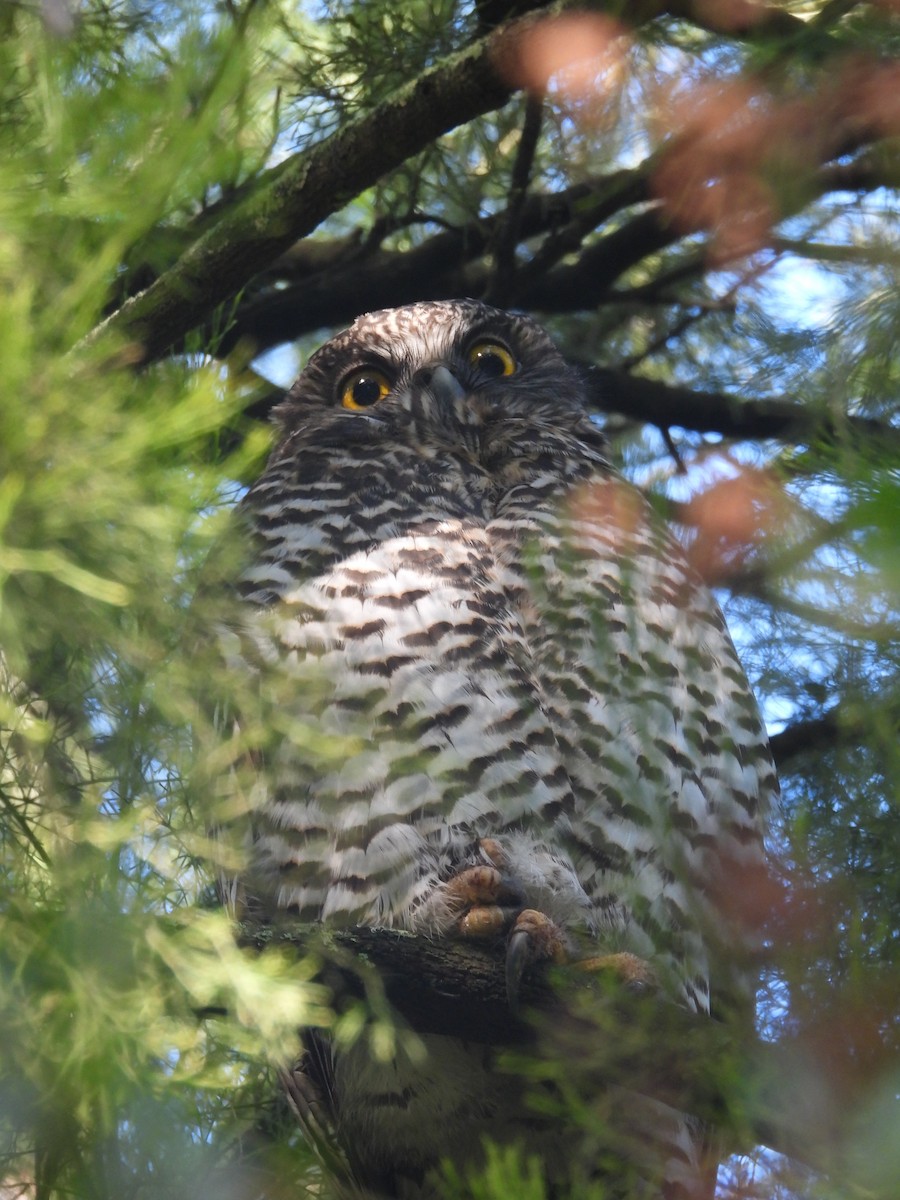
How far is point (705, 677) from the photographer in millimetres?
3387

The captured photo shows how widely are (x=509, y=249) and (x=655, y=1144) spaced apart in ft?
8.16

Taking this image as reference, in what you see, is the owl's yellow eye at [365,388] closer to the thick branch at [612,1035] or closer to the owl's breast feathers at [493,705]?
the owl's breast feathers at [493,705]

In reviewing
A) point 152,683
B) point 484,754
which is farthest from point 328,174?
point 152,683

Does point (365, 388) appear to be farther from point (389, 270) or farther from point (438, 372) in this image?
point (389, 270)

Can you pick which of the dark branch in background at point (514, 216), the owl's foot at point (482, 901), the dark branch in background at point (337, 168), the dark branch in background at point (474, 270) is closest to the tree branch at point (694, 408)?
the dark branch in background at point (474, 270)

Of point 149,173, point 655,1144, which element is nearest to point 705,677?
point 655,1144

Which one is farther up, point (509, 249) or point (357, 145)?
point (509, 249)

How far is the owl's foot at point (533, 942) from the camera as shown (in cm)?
250

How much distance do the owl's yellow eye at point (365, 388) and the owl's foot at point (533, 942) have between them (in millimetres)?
1876

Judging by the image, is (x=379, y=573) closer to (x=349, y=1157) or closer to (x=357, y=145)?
(x=357, y=145)

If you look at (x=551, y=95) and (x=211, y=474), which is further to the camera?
(x=551, y=95)

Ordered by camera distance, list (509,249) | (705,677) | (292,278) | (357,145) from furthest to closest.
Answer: (292,278) < (509,249) < (705,677) < (357,145)

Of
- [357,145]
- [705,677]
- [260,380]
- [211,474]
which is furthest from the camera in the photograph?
[260,380]

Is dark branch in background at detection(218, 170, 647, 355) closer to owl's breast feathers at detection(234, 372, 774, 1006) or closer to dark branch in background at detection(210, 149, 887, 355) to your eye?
dark branch in background at detection(210, 149, 887, 355)
